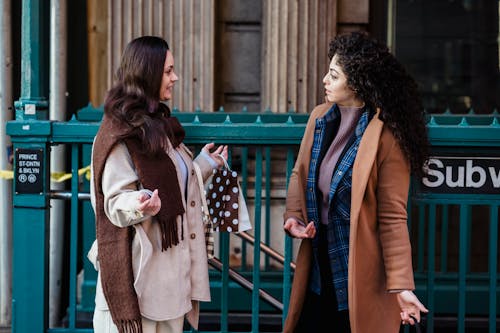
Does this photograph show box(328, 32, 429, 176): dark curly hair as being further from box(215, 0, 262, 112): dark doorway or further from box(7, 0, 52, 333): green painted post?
box(215, 0, 262, 112): dark doorway

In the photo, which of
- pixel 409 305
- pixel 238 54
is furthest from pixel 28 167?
pixel 238 54

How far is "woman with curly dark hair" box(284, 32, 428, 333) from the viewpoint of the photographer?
13.0 ft

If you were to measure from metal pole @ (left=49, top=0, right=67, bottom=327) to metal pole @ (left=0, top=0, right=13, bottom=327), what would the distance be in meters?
0.31

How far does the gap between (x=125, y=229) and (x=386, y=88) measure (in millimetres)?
1254

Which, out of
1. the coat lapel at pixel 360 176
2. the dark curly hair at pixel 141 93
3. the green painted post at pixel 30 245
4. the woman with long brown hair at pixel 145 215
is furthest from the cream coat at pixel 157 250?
the green painted post at pixel 30 245

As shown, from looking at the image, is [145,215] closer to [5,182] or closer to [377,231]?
[377,231]

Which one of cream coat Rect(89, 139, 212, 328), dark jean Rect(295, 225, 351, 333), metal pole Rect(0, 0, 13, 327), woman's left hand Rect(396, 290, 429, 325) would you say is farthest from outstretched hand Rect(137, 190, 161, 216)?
metal pole Rect(0, 0, 13, 327)

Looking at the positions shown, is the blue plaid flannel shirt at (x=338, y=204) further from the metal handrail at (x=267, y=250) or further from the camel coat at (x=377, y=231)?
the metal handrail at (x=267, y=250)

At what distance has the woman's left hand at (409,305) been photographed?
393 centimetres

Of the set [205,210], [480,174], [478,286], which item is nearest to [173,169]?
[205,210]

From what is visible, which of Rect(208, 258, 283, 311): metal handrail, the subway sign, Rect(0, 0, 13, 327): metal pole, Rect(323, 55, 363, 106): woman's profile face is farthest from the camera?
Rect(0, 0, 13, 327): metal pole

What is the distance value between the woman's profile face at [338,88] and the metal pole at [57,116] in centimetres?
336

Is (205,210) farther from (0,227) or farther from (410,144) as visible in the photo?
(0,227)

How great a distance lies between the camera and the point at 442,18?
1059 centimetres
